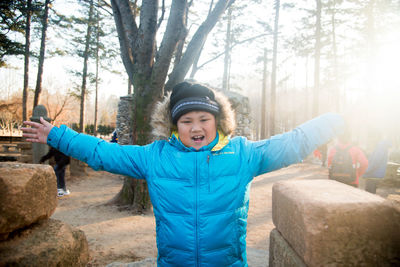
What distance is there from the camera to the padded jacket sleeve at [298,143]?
149cm

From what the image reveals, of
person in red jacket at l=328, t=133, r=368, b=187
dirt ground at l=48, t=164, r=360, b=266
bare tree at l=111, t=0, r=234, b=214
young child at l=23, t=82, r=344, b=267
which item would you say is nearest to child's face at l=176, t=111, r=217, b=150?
young child at l=23, t=82, r=344, b=267

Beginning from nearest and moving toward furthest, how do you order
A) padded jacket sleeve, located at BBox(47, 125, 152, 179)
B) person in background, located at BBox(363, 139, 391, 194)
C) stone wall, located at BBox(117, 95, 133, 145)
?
padded jacket sleeve, located at BBox(47, 125, 152, 179), person in background, located at BBox(363, 139, 391, 194), stone wall, located at BBox(117, 95, 133, 145)

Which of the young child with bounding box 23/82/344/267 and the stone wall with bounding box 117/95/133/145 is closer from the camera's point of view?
the young child with bounding box 23/82/344/267

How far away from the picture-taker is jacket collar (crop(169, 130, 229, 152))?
1.60m

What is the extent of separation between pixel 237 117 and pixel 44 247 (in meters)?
10.4

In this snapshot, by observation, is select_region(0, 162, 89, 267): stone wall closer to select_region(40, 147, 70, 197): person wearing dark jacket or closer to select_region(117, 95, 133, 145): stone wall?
select_region(40, 147, 70, 197): person wearing dark jacket

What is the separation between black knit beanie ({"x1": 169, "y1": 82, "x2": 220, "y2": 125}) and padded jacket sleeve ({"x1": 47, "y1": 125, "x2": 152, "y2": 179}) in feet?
1.32

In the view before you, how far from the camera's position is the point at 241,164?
1.60 meters

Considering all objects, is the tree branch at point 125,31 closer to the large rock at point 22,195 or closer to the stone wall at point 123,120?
the large rock at point 22,195

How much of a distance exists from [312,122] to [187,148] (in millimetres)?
881

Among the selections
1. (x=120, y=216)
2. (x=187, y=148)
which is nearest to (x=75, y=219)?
(x=120, y=216)

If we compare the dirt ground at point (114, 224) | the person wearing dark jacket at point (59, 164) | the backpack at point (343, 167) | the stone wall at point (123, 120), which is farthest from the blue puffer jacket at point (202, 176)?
the stone wall at point (123, 120)

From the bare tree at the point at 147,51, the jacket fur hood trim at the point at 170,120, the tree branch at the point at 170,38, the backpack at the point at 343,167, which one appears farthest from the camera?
the bare tree at the point at 147,51

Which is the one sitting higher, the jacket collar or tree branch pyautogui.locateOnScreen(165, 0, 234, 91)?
tree branch pyautogui.locateOnScreen(165, 0, 234, 91)
